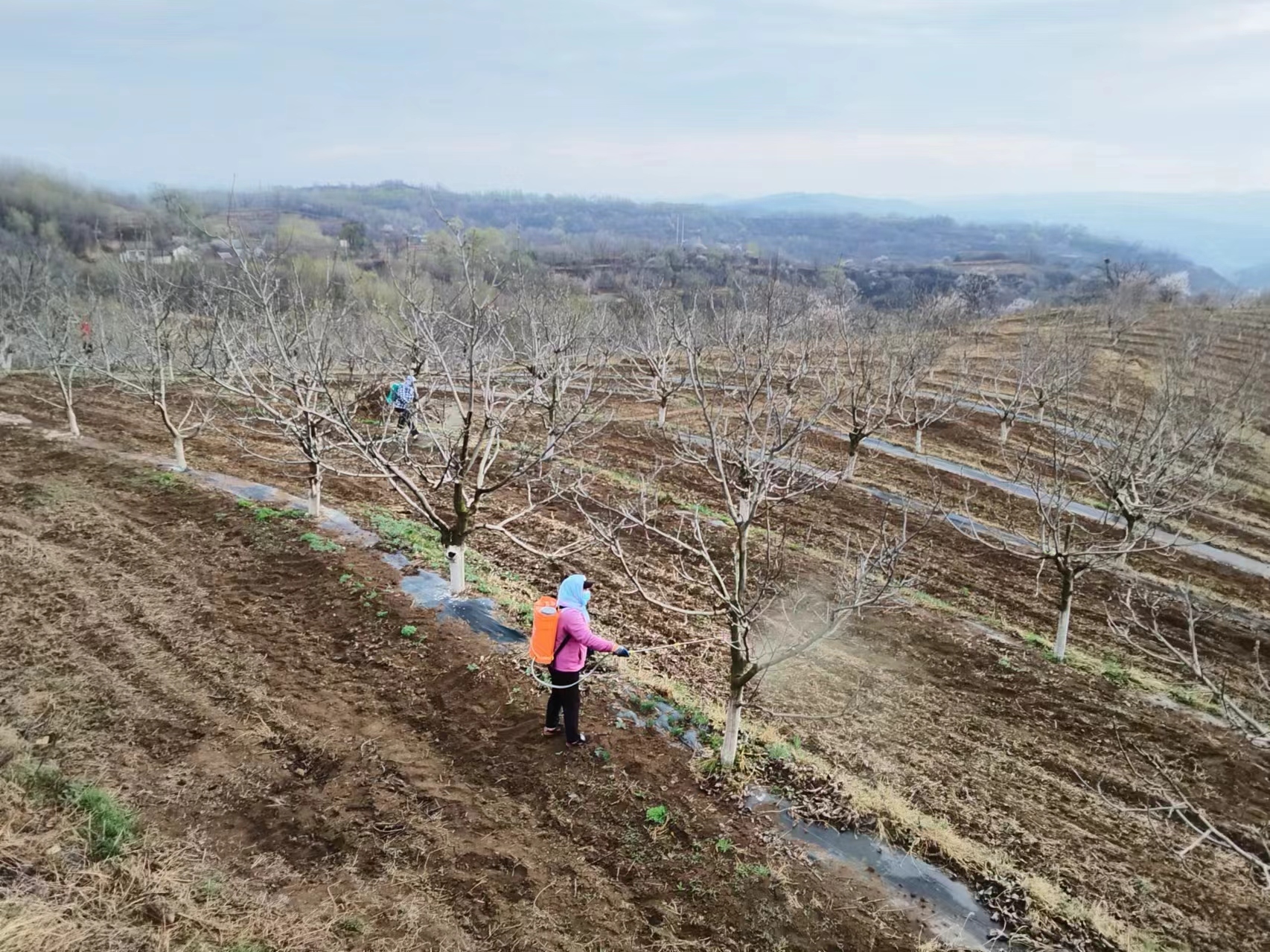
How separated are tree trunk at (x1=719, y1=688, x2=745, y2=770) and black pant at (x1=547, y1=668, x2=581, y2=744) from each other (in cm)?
142

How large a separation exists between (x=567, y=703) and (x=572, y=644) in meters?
0.65

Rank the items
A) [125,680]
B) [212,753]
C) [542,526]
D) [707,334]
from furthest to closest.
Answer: [707,334]
[542,526]
[125,680]
[212,753]

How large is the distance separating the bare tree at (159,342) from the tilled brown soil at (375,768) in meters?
5.64

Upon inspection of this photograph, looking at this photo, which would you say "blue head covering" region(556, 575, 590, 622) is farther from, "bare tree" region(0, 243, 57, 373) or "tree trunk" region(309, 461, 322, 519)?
"bare tree" region(0, 243, 57, 373)

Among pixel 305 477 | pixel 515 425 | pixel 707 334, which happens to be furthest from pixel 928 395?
pixel 305 477

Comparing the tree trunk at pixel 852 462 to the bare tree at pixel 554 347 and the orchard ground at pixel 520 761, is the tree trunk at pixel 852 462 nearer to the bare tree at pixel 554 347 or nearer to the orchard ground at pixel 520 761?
the orchard ground at pixel 520 761

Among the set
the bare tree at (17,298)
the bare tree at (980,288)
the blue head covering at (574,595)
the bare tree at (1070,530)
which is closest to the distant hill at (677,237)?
the bare tree at (980,288)

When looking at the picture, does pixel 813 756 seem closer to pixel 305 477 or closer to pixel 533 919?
pixel 533 919

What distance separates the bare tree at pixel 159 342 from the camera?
46.5ft

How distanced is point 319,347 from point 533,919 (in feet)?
23.5

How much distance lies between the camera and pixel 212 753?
634cm

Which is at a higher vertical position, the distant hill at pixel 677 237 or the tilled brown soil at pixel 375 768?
the distant hill at pixel 677 237

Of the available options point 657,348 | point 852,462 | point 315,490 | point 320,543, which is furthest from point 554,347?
point 320,543

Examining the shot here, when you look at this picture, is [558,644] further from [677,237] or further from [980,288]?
[677,237]
